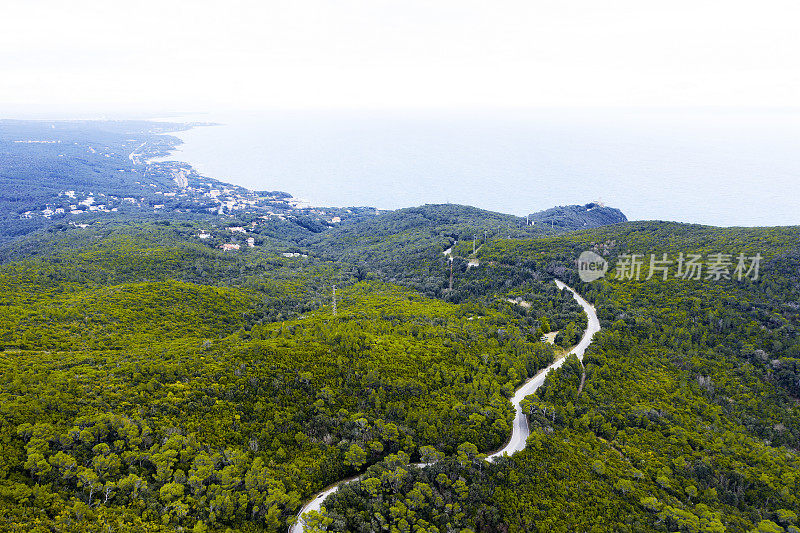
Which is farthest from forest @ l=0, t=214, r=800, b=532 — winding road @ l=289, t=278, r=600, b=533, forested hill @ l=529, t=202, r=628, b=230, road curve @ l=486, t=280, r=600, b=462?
forested hill @ l=529, t=202, r=628, b=230

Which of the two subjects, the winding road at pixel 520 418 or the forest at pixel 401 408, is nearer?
the forest at pixel 401 408

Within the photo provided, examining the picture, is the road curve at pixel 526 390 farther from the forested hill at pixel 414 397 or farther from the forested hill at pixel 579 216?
the forested hill at pixel 579 216

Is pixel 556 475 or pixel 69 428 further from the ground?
pixel 69 428

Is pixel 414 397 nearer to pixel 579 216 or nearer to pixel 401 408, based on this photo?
pixel 401 408

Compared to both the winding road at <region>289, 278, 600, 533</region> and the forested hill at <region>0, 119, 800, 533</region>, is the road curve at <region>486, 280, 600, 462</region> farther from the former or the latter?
the forested hill at <region>0, 119, 800, 533</region>

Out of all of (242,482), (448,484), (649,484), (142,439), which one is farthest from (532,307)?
(142,439)

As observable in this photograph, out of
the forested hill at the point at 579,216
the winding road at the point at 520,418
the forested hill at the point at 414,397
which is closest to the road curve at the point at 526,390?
the winding road at the point at 520,418

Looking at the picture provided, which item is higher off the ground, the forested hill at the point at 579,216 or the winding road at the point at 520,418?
the forested hill at the point at 579,216

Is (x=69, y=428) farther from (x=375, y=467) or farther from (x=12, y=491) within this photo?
(x=375, y=467)
